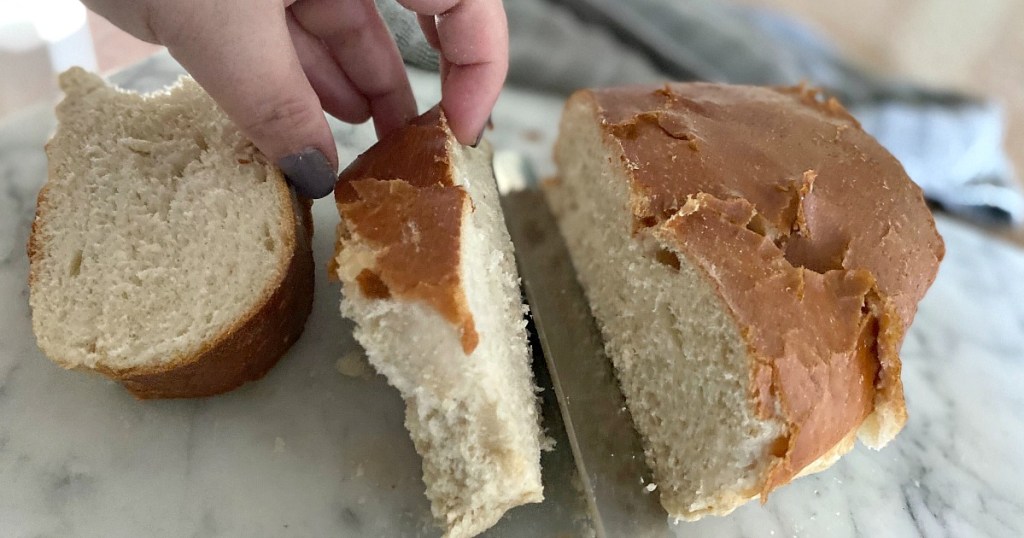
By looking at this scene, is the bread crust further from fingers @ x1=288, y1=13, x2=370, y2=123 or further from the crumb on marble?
fingers @ x1=288, y1=13, x2=370, y2=123

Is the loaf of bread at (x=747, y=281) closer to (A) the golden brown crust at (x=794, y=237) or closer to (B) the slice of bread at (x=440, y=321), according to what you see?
(A) the golden brown crust at (x=794, y=237)

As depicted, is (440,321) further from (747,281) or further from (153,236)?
(153,236)

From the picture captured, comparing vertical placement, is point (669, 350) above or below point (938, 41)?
above

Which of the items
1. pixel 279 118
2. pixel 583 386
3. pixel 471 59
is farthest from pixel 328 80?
pixel 583 386

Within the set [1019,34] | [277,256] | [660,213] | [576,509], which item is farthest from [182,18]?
[1019,34]

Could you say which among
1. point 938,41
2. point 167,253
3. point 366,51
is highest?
point 366,51

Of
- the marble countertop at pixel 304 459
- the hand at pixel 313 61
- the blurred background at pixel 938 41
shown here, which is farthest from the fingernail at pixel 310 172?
the blurred background at pixel 938 41
